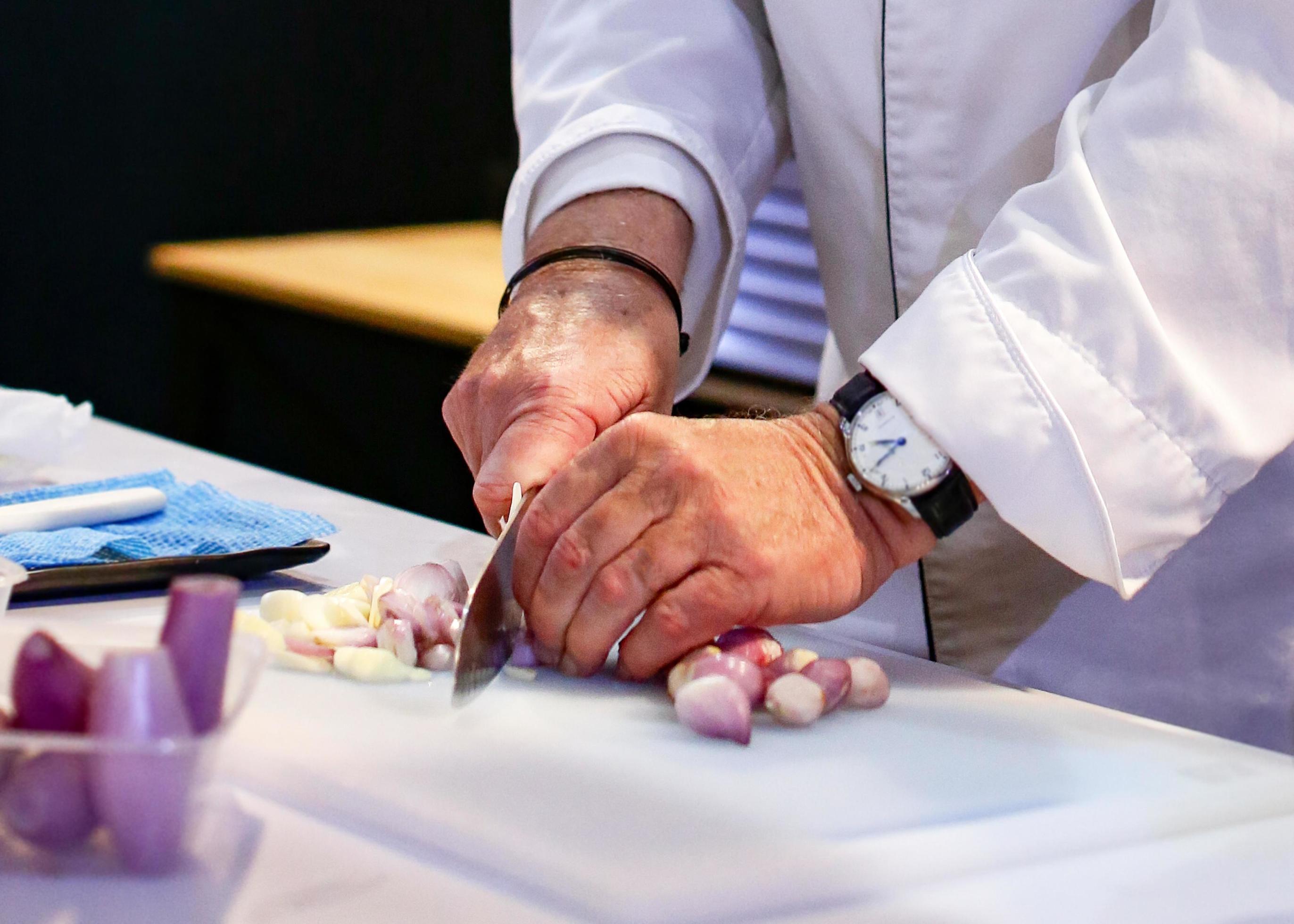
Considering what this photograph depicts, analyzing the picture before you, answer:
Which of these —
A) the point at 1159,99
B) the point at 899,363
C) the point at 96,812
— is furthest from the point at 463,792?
the point at 1159,99

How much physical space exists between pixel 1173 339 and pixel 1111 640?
0.27 metres

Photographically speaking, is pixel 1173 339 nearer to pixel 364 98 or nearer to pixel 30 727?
pixel 30 727

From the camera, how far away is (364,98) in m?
2.74

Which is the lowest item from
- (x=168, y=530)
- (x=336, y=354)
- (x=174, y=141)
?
(x=336, y=354)

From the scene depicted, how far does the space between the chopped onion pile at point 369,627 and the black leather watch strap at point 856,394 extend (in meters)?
0.20

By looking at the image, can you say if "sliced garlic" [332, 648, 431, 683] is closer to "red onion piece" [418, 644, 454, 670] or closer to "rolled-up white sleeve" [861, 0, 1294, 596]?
"red onion piece" [418, 644, 454, 670]

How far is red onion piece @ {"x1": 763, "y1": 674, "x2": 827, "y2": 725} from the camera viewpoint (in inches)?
21.4

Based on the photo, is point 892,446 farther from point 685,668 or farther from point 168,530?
point 168,530

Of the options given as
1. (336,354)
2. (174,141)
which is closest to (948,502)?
(336,354)

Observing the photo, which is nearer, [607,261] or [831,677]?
[831,677]

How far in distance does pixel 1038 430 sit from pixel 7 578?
429 millimetres

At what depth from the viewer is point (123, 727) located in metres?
0.33

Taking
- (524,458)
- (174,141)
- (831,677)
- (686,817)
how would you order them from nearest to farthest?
(686,817)
(831,677)
(524,458)
(174,141)

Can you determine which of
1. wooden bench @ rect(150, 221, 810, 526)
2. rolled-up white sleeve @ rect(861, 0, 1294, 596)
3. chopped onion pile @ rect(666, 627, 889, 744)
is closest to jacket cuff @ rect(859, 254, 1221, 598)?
rolled-up white sleeve @ rect(861, 0, 1294, 596)
